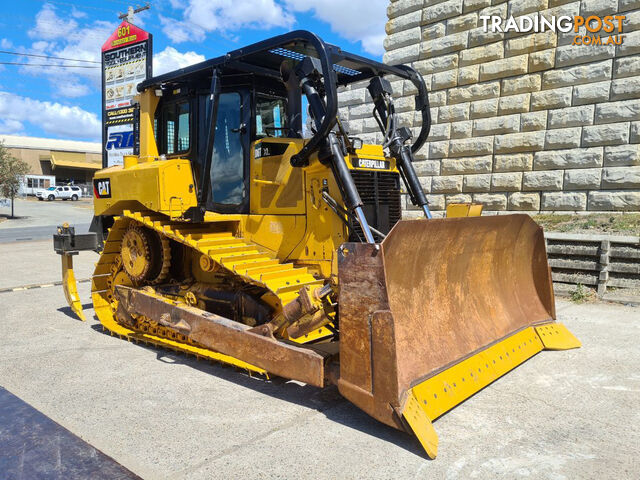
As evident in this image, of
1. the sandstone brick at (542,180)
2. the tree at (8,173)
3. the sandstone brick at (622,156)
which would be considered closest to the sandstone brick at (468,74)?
the sandstone brick at (542,180)

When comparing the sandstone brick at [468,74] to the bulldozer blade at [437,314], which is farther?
the sandstone brick at [468,74]

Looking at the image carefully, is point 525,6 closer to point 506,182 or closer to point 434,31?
point 434,31

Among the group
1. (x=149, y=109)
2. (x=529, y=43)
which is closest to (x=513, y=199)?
(x=529, y=43)

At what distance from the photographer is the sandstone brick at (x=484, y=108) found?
988 cm

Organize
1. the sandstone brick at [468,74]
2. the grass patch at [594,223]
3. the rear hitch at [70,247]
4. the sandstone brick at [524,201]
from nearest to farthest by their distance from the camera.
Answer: the rear hitch at [70,247] → the grass patch at [594,223] → the sandstone brick at [524,201] → the sandstone brick at [468,74]

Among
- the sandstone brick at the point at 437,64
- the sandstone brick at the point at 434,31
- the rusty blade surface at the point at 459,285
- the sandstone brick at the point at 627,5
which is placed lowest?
the rusty blade surface at the point at 459,285

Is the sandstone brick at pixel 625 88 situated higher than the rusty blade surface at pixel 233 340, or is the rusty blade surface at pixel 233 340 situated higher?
the sandstone brick at pixel 625 88

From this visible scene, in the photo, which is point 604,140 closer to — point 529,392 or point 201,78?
point 529,392

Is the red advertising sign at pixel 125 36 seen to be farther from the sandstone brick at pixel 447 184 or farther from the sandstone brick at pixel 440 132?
the sandstone brick at pixel 447 184

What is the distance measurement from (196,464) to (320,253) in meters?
2.16

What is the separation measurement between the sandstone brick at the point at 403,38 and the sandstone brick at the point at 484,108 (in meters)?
2.17

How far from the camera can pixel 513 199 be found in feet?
31.5

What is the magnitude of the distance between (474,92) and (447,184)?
185 centimetres

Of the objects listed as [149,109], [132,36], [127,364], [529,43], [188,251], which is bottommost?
[127,364]
